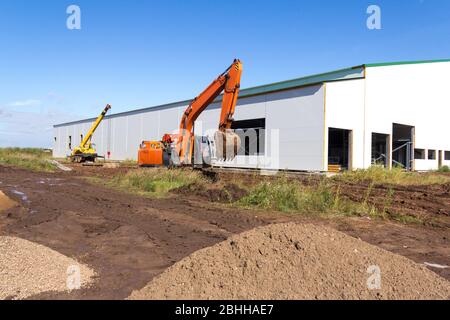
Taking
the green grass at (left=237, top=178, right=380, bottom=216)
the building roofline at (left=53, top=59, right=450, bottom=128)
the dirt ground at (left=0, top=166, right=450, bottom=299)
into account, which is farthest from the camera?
the building roofline at (left=53, top=59, right=450, bottom=128)

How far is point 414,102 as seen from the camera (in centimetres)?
2773

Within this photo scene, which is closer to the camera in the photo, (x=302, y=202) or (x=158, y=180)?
(x=302, y=202)

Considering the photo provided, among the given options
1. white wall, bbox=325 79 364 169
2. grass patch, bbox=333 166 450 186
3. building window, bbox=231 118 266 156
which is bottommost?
grass patch, bbox=333 166 450 186

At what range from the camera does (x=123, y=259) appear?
573 centimetres

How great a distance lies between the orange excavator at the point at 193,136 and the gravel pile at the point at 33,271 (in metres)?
8.39

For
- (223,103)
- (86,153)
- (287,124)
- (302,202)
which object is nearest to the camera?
(302,202)

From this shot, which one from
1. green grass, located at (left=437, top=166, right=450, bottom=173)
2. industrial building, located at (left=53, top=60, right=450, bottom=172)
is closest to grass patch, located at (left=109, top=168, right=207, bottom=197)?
industrial building, located at (left=53, top=60, right=450, bottom=172)

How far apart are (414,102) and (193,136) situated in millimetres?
19313

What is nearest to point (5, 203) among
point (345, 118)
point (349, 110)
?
point (345, 118)

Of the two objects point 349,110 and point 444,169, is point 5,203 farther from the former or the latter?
point 444,169

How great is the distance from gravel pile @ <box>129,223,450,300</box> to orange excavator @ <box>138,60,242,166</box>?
8.44 meters

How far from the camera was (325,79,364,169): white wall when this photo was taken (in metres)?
21.4

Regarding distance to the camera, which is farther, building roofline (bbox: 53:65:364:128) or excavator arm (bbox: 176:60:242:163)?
building roofline (bbox: 53:65:364:128)

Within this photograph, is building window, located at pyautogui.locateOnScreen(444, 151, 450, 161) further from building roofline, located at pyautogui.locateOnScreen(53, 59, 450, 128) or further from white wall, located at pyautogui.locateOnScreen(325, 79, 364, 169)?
white wall, located at pyautogui.locateOnScreen(325, 79, 364, 169)
